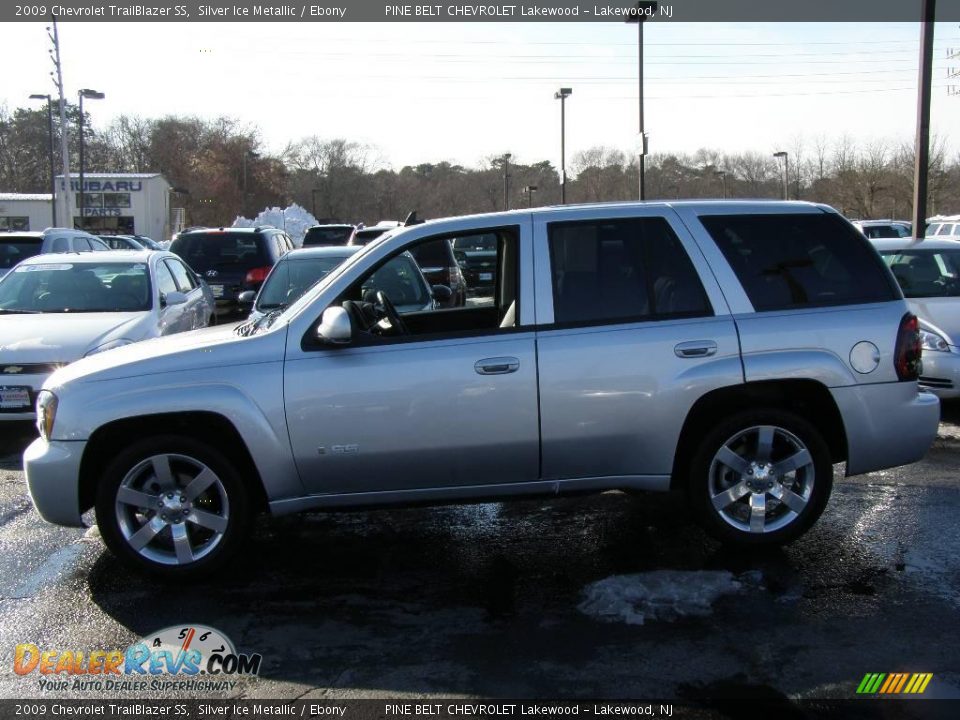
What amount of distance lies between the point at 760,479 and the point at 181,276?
26.7 feet

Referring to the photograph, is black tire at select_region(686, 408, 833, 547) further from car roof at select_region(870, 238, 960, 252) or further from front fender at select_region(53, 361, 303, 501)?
car roof at select_region(870, 238, 960, 252)

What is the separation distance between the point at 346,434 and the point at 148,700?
1.56m

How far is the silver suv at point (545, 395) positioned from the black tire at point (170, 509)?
0.01 metres

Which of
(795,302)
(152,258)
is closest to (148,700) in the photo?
(795,302)

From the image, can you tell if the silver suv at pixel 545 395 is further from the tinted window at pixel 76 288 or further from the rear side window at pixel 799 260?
the tinted window at pixel 76 288

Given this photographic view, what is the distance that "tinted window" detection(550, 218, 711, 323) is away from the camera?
4.89 m

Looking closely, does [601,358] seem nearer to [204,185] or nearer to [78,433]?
[78,433]

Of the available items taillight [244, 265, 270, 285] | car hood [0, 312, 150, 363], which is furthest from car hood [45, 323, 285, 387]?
taillight [244, 265, 270, 285]

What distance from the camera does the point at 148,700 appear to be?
369cm

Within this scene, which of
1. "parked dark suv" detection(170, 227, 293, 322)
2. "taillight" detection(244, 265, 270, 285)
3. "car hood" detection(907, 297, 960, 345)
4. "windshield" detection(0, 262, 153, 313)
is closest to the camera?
"car hood" detection(907, 297, 960, 345)

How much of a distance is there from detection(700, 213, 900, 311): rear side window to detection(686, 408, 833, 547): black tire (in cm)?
66

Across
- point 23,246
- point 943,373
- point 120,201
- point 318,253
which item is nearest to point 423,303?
point 318,253

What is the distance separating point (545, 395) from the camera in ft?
15.5

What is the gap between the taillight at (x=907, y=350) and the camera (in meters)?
4.91
